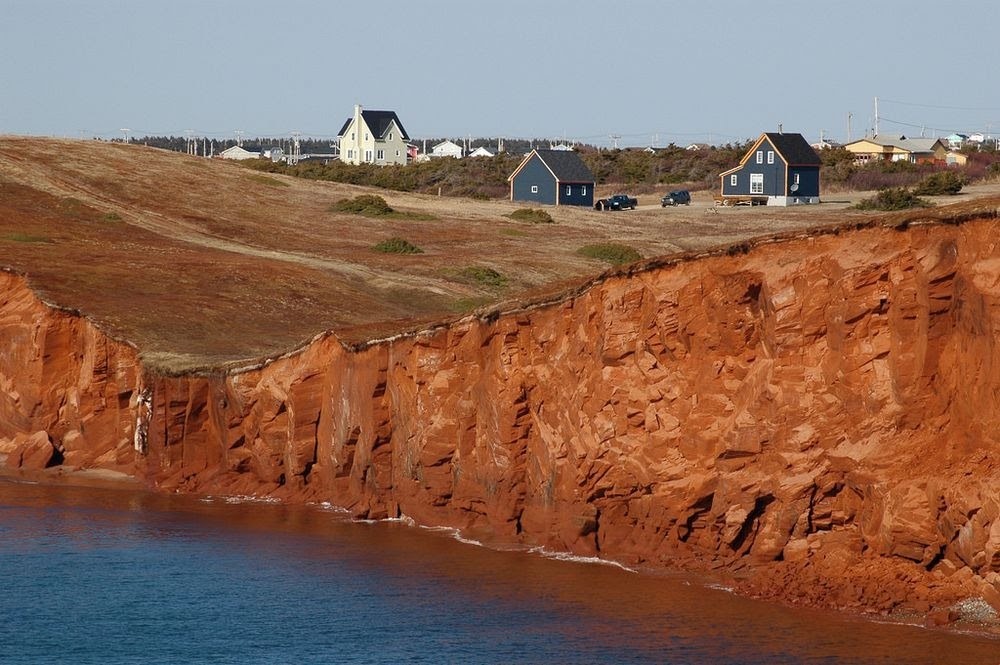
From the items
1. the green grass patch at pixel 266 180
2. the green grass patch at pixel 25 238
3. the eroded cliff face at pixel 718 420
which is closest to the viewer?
the eroded cliff face at pixel 718 420

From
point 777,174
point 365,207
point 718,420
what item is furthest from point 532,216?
point 718,420

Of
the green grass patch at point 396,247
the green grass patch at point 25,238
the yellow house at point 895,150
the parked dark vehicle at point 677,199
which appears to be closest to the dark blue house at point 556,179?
the parked dark vehicle at point 677,199

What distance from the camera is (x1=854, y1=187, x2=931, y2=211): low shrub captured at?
83.3 m

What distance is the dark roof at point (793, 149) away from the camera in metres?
102

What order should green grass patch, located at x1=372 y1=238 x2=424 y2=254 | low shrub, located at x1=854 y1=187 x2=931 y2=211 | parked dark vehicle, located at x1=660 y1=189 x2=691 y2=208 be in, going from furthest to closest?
parked dark vehicle, located at x1=660 y1=189 x2=691 y2=208, low shrub, located at x1=854 y1=187 x2=931 y2=211, green grass patch, located at x1=372 y1=238 x2=424 y2=254

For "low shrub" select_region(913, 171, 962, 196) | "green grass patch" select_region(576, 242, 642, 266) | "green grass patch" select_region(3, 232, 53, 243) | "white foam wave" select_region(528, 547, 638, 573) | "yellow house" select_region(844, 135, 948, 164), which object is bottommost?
"white foam wave" select_region(528, 547, 638, 573)

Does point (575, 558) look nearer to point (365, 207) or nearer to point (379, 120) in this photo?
point (365, 207)

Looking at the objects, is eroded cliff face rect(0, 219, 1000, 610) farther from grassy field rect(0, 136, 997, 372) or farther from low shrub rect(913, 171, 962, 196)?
low shrub rect(913, 171, 962, 196)

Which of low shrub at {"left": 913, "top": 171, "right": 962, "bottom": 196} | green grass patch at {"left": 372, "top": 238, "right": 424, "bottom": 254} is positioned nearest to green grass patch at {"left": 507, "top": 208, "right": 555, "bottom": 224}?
green grass patch at {"left": 372, "top": 238, "right": 424, "bottom": 254}

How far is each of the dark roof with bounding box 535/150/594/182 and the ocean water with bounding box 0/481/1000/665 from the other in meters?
73.3

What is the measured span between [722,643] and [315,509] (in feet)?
49.4

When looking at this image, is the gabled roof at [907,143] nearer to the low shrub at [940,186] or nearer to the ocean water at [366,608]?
the low shrub at [940,186]

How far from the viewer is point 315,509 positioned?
35938 millimetres

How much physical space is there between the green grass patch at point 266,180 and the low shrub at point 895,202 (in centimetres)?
3325
